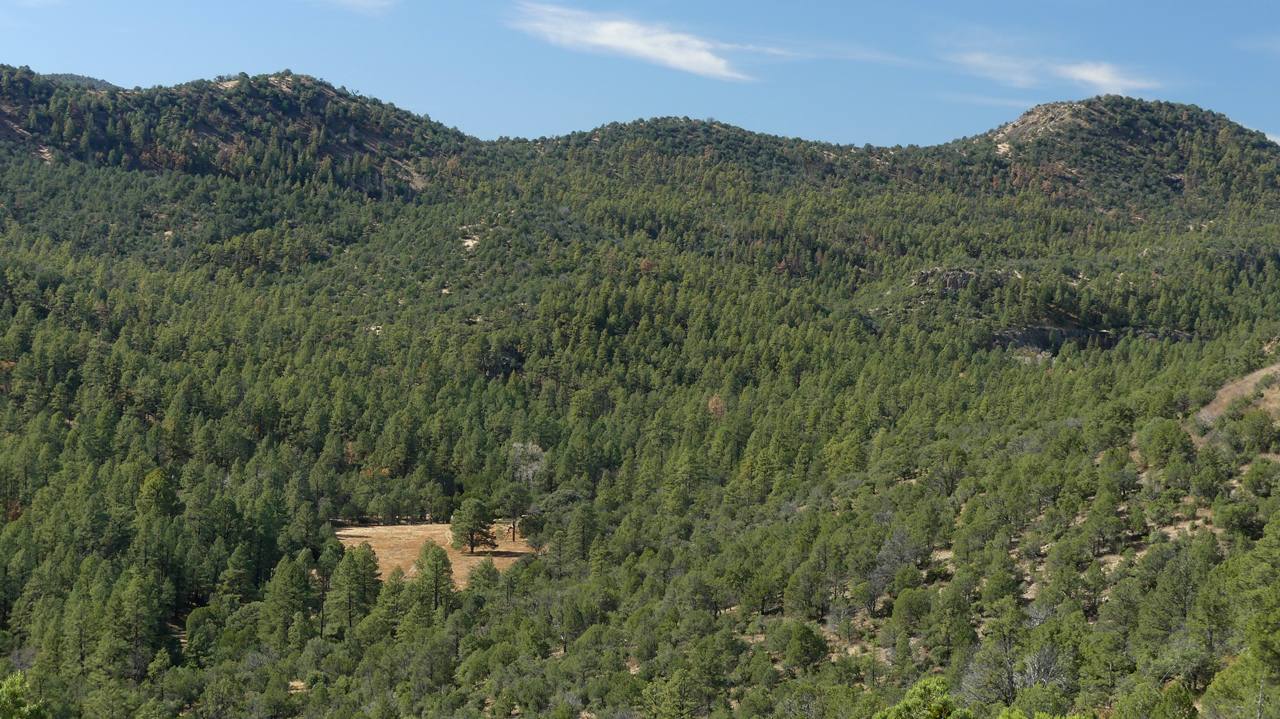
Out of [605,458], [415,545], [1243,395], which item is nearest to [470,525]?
[415,545]

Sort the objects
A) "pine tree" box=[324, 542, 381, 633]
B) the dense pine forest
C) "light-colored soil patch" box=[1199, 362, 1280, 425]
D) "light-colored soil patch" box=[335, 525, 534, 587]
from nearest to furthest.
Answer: the dense pine forest → "light-colored soil patch" box=[1199, 362, 1280, 425] → "pine tree" box=[324, 542, 381, 633] → "light-colored soil patch" box=[335, 525, 534, 587]

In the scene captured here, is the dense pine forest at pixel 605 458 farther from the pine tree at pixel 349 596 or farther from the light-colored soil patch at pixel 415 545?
the light-colored soil patch at pixel 415 545

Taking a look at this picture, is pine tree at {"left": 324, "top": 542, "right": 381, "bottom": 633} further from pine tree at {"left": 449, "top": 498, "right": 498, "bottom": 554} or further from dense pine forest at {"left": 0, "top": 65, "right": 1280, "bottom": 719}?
pine tree at {"left": 449, "top": 498, "right": 498, "bottom": 554}

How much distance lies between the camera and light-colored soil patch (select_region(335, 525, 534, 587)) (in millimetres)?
85125

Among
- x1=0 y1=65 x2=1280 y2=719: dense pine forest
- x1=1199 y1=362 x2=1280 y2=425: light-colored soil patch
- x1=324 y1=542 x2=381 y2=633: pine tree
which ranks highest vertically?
x1=1199 y1=362 x2=1280 y2=425: light-colored soil patch

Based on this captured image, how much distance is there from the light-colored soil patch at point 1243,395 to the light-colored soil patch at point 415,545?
59526 millimetres

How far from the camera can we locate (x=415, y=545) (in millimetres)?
91812

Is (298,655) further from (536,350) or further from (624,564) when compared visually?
(536,350)

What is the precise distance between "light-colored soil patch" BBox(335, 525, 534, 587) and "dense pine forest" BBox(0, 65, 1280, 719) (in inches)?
72.3

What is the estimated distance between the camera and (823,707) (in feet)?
135

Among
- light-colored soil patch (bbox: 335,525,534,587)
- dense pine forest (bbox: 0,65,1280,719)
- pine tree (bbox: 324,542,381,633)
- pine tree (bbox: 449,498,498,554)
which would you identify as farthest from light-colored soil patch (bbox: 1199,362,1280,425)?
pine tree (bbox: 449,498,498,554)

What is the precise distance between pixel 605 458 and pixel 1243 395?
215 feet

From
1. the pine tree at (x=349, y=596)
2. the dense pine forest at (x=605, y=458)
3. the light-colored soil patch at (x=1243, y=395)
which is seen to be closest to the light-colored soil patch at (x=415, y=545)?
the dense pine forest at (x=605, y=458)

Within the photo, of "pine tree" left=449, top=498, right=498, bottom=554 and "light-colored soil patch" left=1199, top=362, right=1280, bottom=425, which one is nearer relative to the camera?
"light-colored soil patch" left=1199, top=362, right=1280, bottom=425
